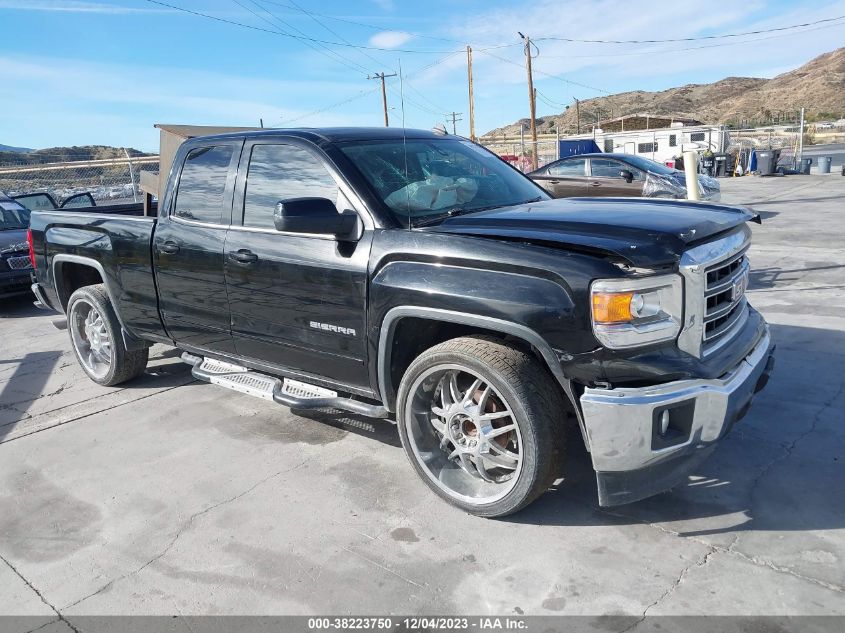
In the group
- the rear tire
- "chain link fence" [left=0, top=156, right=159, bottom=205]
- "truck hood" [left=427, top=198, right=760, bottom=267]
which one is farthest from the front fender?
"chain link fence" [left=0, top=156, right=159, bottom=205]

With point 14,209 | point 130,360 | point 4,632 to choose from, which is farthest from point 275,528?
point 14,209

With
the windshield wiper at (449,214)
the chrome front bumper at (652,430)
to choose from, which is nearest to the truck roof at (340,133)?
the windshield wiper at (449,214)

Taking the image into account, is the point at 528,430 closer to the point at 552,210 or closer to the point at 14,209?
the point at 552,210

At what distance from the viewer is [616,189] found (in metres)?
13.0

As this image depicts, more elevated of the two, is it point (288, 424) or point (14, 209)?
point (14, 209)

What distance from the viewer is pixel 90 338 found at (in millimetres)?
5836

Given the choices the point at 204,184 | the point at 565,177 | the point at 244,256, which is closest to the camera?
the point at 244,256

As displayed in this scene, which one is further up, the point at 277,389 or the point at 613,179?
the point at 613,179

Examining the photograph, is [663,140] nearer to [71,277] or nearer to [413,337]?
[71,277]

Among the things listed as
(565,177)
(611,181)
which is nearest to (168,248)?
(611,181)

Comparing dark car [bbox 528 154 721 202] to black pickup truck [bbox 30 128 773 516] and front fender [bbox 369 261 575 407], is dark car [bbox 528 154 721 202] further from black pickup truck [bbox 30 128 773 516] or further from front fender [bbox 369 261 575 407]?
front fender [bbox 369 261 575 407]

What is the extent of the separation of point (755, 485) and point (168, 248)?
389 cm

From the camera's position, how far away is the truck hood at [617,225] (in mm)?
2885

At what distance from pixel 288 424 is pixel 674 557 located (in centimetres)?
273
